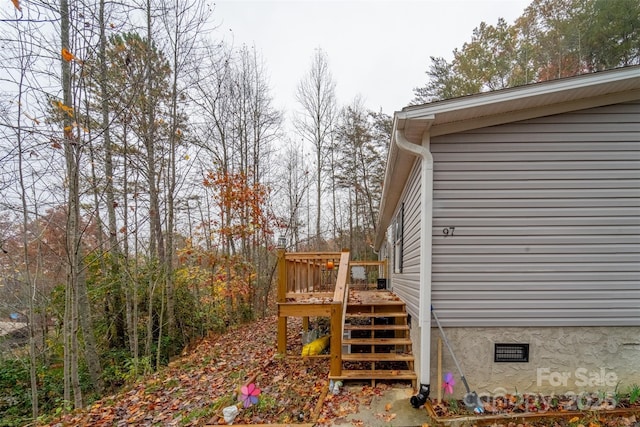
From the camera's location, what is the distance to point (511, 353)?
371 centimetres

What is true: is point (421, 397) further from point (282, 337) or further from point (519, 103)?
point (519, 103)

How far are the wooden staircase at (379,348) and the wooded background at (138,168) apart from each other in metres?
4.23

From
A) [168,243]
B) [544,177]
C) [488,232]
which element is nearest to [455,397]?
[488,232]

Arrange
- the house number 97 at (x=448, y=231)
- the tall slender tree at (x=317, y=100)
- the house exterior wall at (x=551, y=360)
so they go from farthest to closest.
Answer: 1. the tall slender tree at (x=317, y=100)
2. the house number 97 at (x=448, y=231)
3. the house exterior wall at (x=551, y=360)

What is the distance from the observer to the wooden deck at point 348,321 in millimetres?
4215

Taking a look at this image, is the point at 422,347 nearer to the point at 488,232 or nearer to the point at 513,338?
the point at 513,338

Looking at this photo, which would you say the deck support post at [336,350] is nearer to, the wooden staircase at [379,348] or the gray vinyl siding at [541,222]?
the wooden staircase at [379,348]

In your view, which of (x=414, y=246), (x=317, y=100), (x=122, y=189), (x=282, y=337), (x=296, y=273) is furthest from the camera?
(x=317, y=100)

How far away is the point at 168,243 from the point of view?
795 cm

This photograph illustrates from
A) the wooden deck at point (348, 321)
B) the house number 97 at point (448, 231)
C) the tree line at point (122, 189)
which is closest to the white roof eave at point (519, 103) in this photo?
the house number 97 at point (448, 231)

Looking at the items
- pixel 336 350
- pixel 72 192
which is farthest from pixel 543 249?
pixel 72 192

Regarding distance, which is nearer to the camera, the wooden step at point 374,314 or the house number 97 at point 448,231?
the house number 97 at point 448,231

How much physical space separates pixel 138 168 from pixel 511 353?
769cm

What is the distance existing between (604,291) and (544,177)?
154 centimetres
